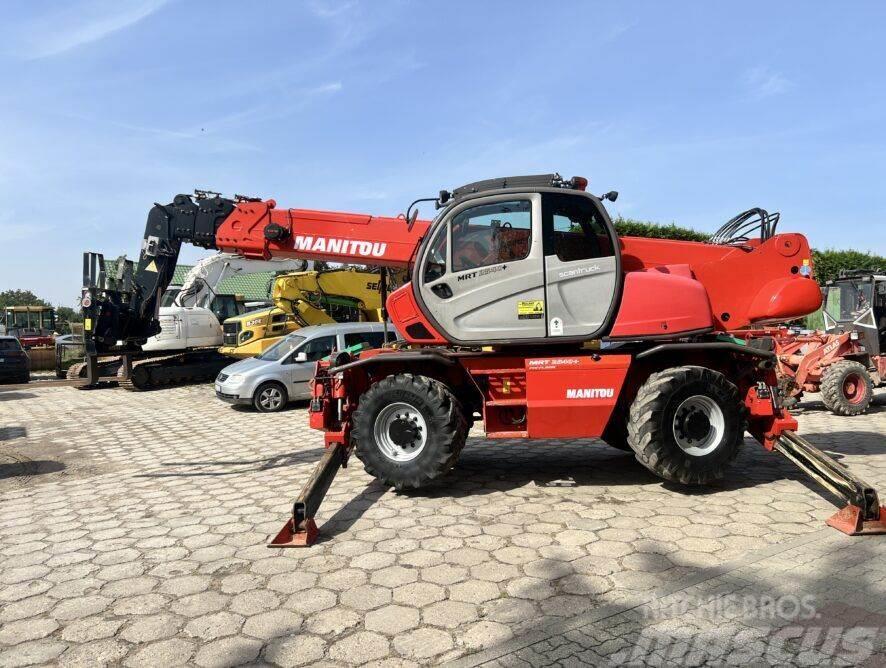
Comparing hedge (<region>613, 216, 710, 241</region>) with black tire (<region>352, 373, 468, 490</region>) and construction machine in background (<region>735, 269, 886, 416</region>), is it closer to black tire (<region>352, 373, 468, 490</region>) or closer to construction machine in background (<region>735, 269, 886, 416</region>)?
construction machine in background (<region>735, 269, 886, 416</region>)

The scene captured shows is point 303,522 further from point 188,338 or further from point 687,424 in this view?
point 188,338

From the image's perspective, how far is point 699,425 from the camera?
6.09 metres

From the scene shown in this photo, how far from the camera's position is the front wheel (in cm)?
1248

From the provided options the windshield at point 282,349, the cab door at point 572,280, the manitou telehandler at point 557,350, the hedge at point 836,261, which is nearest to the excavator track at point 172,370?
the windshield at point 282,349

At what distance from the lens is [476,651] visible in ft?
11.0

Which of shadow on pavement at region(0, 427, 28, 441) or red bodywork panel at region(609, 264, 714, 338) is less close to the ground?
red bodywork panel at region(609, 264, 714, 338)

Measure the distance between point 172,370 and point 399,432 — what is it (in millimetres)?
12719

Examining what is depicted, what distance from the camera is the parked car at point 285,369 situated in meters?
12.5

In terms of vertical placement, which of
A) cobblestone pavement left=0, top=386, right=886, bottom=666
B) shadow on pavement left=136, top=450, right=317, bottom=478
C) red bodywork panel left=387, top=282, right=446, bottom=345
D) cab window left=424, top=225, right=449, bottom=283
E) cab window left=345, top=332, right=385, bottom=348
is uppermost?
cab window left=424, top=225, right=449, bottom=283

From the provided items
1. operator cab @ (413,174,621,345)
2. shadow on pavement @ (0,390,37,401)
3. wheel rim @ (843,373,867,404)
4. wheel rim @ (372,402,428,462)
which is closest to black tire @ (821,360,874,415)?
wheel rim @ (843,373,867,404)

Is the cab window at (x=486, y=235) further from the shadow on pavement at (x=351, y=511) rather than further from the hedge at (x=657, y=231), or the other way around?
the hedge at (x=657, y=231)

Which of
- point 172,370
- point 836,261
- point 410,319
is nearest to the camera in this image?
point 410,319

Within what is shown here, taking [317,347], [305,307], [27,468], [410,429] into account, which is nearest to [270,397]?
[317,347]

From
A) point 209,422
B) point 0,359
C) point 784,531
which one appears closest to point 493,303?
point 784,531
